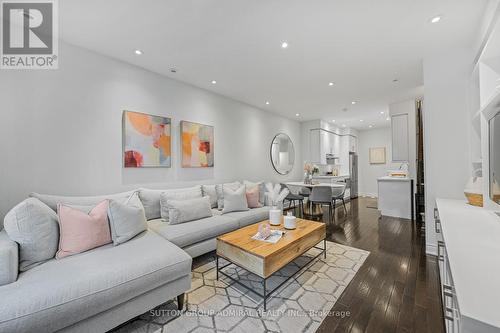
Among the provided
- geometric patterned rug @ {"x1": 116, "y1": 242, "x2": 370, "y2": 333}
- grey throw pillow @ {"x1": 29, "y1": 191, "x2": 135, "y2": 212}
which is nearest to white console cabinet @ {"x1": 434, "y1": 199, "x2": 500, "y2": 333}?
geometric patterned rug @ {"x1": 116, "y1": 242, "x2": 370, "y2": 333}

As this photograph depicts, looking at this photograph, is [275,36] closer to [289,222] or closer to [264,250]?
[289,222]

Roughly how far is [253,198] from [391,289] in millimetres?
2238

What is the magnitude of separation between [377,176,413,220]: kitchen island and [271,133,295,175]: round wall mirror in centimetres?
Result: 239

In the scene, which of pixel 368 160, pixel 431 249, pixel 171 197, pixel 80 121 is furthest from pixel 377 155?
pixel 80 121

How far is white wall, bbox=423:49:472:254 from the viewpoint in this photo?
261cm

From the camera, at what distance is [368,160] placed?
27.2 ft

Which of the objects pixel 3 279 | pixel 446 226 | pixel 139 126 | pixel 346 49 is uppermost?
pixel 346 49

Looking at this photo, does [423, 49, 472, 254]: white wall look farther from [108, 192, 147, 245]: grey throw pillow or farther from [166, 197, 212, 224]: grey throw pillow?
[108, 192, 147, 245]: grey throw pillow

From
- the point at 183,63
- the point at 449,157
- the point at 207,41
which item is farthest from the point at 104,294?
the point at 449,157

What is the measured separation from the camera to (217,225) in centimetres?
271

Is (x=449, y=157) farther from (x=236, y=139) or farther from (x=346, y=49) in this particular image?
(x=236, y=139)

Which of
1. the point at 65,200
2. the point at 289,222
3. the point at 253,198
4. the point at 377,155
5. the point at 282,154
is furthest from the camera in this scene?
the point at 377,155

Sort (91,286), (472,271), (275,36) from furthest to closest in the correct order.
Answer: (275,36) → (91,286) → (472,271)

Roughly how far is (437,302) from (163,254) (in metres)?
2.53
